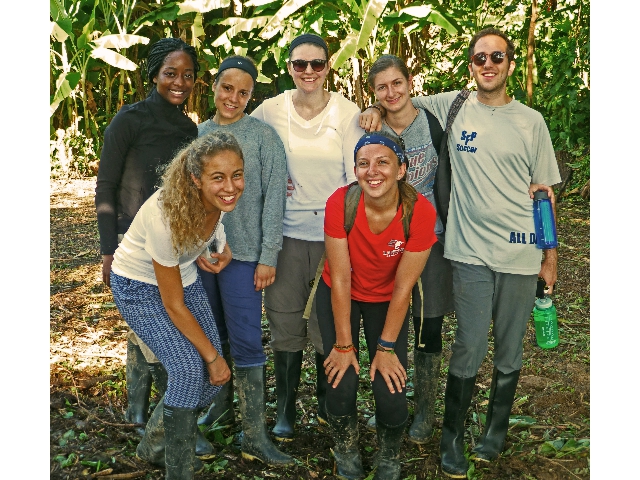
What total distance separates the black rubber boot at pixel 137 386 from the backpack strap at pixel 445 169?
1.69m

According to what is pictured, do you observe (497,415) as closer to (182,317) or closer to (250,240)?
(250,240)

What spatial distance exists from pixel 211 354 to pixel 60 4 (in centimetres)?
799

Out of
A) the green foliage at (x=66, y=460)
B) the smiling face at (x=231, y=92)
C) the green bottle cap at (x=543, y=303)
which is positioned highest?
the smiling face at (x=231, y=92)

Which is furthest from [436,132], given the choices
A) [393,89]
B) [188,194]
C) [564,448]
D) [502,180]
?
[564,448]

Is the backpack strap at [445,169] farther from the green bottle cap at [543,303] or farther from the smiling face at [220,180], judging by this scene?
the smiling face at [220,180]

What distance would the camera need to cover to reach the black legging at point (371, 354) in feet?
9.56

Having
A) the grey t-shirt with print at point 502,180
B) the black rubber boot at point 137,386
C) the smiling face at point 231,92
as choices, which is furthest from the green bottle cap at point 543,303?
the black rubber boot at point 137,386

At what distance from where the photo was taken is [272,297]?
3340 millimetres

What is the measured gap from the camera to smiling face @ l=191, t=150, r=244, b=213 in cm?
267

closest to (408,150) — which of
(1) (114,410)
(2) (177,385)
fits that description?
(2) (177,385)

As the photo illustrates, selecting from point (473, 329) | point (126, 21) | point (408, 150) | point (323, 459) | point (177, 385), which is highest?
point (126, 21)

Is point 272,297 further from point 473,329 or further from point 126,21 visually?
point 126,21

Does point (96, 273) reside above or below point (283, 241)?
below

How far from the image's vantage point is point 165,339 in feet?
8.87
